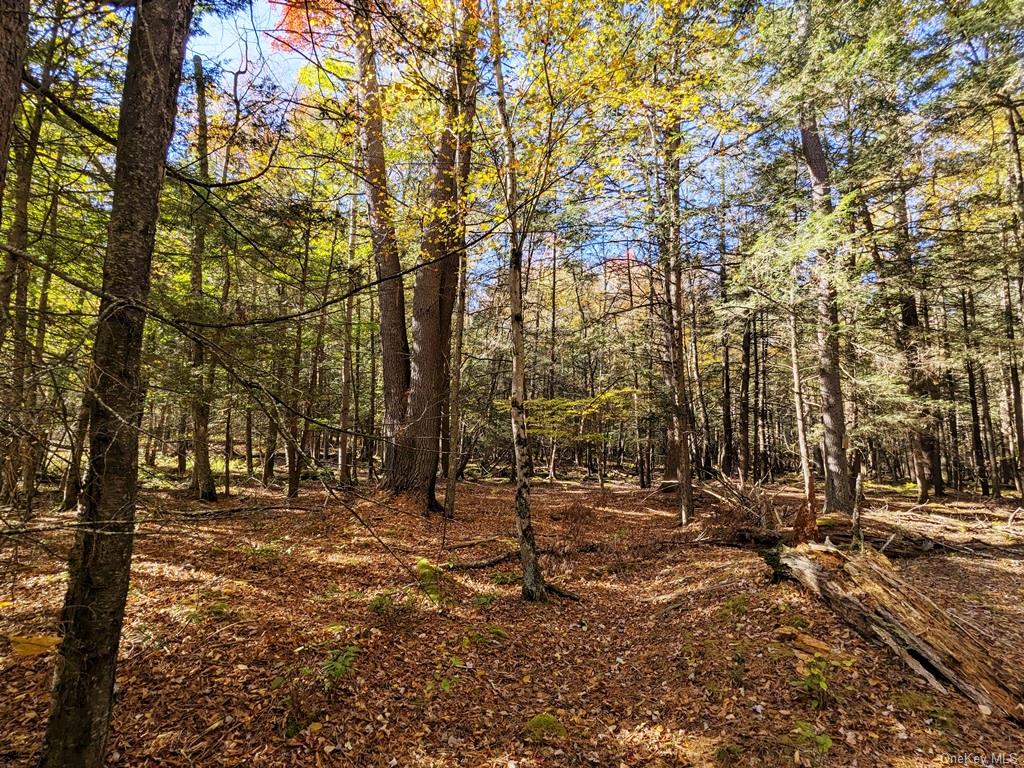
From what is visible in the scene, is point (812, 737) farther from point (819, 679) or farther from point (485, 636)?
point (485, 636)

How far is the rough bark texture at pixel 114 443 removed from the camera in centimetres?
241

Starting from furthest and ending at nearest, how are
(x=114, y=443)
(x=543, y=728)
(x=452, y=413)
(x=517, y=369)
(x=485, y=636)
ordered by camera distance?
(x=452, y=413)
(x=517, y=369)
(x=485, y=636)
(x=543, y=728)
(x=114, y=443)

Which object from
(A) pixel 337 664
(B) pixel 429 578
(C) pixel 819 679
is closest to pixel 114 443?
(A) pixel 337 664

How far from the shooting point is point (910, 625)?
15.4ft

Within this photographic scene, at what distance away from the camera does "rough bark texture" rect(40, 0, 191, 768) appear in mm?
2412

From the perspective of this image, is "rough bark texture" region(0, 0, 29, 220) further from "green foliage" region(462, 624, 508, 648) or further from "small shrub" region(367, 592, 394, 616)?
"green foliage" region(462, 624, 508, 648)

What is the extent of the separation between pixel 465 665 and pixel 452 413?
5.18 m

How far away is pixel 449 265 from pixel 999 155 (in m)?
12.2

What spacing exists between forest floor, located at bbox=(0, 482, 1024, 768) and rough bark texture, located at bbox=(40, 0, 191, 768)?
0.30 meters

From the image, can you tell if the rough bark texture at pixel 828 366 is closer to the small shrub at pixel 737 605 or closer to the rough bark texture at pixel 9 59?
the small shrub at pixel 737 605

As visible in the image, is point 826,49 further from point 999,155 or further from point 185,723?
point 185,723

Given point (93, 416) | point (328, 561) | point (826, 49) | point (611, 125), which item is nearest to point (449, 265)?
point (611, 125)

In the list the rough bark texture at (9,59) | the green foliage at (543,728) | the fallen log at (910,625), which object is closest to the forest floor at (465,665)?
the green foliage at (543,728)

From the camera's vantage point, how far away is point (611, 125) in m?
6.87
